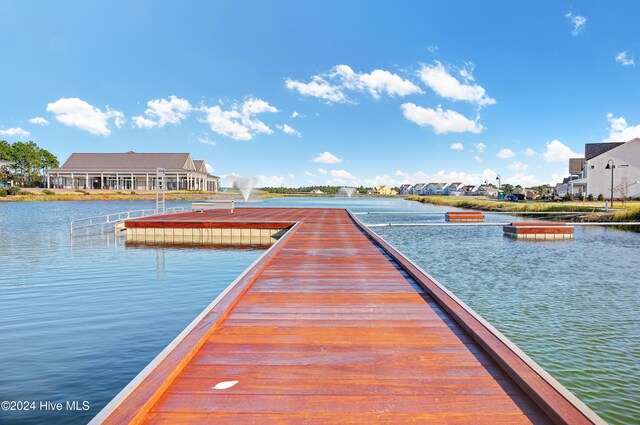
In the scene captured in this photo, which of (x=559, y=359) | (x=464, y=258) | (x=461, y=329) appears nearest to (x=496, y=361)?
(x=461, y=329)

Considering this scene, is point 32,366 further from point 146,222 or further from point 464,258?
point 146,222

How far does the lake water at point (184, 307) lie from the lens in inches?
234

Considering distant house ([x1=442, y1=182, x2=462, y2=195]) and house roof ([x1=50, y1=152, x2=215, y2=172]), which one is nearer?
house roof ([x1=50, y1=152, x2=215, y2=172])

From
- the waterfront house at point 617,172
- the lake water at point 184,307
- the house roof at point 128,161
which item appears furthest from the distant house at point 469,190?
the lake water at point 184,307

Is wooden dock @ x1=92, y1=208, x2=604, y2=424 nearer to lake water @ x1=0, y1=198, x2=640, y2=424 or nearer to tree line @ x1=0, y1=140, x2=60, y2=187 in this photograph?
lake water @ x1=0, y1=198, x2=640, y2=424

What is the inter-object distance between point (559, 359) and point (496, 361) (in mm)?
3340

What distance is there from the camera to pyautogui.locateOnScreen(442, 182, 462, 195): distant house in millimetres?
160163

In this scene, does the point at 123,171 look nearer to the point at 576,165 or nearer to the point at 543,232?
the point at 543,232

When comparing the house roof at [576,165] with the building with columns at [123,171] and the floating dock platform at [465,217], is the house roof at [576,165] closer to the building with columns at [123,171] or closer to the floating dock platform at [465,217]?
the floating dock platform at [465,217]

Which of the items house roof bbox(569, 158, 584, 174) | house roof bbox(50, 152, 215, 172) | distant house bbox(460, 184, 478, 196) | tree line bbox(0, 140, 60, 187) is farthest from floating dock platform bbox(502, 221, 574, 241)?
distant house bbox(460, 184, 478, 196)

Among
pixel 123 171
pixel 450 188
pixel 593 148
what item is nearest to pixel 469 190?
pixel 450 188

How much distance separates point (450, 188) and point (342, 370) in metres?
167

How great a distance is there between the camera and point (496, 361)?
4090 mm

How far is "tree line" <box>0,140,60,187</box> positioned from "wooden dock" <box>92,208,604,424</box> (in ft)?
335
